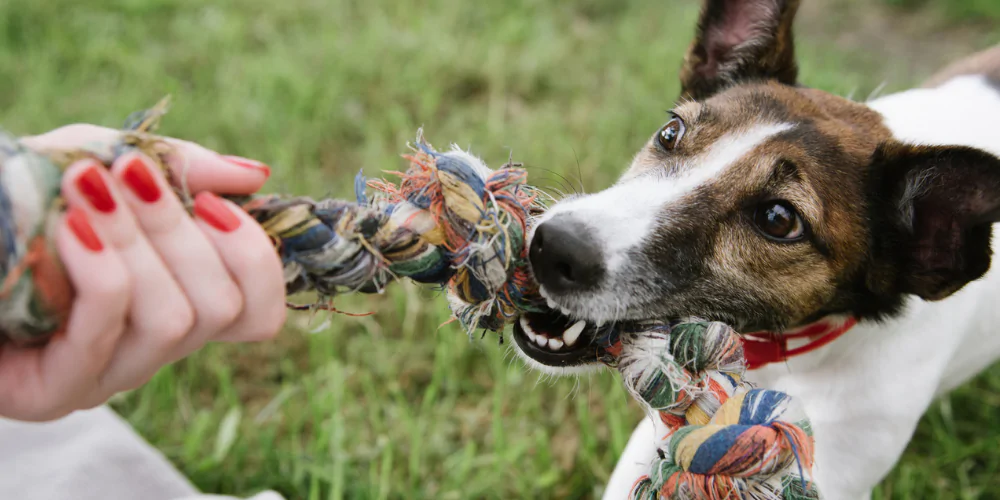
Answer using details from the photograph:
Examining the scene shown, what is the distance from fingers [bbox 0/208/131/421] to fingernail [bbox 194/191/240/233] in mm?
174

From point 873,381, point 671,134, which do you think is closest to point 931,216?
point 873,381

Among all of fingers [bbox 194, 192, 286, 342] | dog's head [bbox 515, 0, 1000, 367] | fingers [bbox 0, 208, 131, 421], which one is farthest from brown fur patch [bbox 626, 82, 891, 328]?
fingers [bbox 0, 208, 131, 421]

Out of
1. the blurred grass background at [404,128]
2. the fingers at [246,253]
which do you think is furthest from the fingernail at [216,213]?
the blurred grass background at [404,128]

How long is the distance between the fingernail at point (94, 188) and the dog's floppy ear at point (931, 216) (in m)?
2.02

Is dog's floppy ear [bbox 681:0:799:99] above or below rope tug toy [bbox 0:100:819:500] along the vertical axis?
above

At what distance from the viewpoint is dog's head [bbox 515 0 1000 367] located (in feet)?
6.40

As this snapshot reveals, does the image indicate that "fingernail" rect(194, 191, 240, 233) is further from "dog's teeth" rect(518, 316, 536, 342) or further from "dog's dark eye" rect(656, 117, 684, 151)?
"dog's dark eye" rect(656, 117, 684, 151)

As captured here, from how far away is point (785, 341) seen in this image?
2398 millimetres

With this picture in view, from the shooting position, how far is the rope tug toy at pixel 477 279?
134 centimetres

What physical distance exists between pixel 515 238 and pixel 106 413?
185 centimetres

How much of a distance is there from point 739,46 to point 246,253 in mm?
2048

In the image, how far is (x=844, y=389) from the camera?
7.89 feet

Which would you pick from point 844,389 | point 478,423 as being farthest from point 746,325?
point 478,423

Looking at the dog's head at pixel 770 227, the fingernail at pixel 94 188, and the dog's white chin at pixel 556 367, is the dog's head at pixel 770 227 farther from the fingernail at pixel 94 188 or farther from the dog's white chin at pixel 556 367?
the fingernail at pixel 94 188
